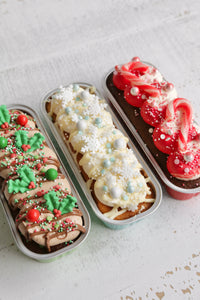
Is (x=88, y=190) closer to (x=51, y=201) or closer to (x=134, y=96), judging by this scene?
(x=51, y=201)

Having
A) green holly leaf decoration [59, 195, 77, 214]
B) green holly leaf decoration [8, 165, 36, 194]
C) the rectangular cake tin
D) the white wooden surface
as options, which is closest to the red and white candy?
the rectangular cake tin

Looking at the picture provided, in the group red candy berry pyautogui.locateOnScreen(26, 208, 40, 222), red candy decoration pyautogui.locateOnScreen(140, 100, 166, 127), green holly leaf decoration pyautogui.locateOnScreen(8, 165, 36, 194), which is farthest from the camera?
red candy decoration pyautogui.locateOnScreen(140, 100, 166, 127)

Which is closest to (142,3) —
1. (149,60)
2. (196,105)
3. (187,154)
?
(149,60)

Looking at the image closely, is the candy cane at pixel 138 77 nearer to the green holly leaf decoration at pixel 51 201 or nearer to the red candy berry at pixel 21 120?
the red candy berry at pixel 21 120

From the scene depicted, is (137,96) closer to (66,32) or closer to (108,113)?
(108,113)

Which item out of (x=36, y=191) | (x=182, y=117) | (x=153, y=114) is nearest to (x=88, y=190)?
(x=36, y=191)

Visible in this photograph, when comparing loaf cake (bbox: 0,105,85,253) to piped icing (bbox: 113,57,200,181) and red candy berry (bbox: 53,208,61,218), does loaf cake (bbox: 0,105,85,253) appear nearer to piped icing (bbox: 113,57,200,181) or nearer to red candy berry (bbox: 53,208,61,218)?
red candy berry (bbox: 53,208,61,218)
